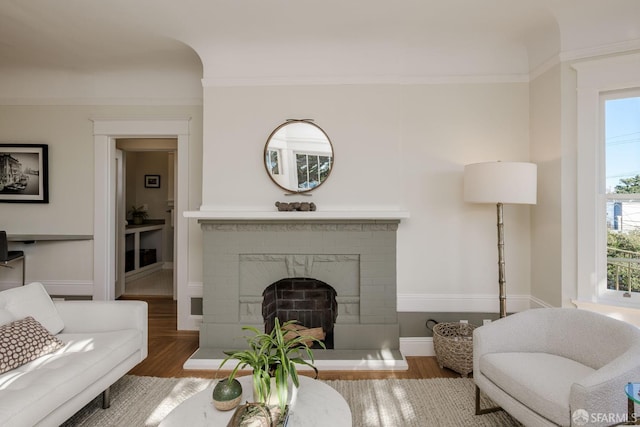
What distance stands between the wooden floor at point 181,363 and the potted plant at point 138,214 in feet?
11.3

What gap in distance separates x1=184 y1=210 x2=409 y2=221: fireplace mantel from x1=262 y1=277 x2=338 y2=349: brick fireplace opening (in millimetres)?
671

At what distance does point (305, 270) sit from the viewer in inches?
114

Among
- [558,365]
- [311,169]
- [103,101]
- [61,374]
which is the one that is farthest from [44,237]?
[558,365]

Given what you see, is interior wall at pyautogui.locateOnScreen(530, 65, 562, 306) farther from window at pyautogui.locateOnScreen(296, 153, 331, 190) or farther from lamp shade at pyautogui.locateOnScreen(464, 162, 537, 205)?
window at pyautogui.locateOnScreen(296, 153, 331, 190)

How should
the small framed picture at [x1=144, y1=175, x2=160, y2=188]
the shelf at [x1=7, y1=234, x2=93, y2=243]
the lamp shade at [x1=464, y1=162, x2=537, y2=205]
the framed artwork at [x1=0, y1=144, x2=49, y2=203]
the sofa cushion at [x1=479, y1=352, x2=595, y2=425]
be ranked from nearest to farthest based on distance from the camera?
1. the sofa cushion at [x1=479, y1=352, x2=595, y2=425]
2. the lamp shade at [x1=464, y1=162, x2=537, y2=205]
3. the shelf at [x1=7, y1=234, x2=93, y2=243]
4. the framed artwork at [x1=0, y1=144, x2=49, y2=203]
5. the small framed picture at [x1=144, y1=175, x2=160, y2=188]

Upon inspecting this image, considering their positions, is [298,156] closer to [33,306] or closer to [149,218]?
[33,306]

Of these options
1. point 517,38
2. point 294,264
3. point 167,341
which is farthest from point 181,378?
point 517,38

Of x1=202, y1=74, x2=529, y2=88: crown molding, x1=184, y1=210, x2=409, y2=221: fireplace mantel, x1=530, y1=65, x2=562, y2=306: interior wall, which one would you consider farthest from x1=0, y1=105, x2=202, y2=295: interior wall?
x1=530, y1=65, x2=562, y2=306: interior wall

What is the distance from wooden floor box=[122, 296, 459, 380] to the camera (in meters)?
2.56

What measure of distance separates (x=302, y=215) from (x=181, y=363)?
159 cm

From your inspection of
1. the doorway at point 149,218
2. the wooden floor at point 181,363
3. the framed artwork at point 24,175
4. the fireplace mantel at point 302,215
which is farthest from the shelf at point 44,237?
the doorway at point 149,218

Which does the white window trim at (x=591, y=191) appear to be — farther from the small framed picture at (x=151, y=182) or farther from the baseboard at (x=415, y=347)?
the small framed picture at (x=151, y=182)

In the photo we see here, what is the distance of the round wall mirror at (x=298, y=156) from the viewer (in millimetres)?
2922

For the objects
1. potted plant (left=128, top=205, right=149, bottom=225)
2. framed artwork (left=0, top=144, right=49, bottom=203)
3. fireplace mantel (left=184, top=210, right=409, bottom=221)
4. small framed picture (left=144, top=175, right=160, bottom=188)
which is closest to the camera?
fireplace mantel (left=184, top=210, right=409, bottom=221)
